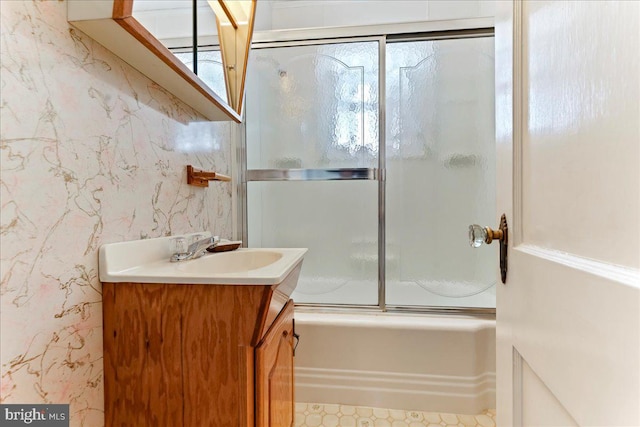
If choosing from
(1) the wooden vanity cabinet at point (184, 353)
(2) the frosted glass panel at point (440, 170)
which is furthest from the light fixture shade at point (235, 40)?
(1) the wooden vanity cabinet at point (184, 353)

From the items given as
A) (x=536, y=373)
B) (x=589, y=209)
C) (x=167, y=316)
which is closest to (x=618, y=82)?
(x=589, y=209)

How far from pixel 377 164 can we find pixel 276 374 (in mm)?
1249

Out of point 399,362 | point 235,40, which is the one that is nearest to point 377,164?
point 235,40

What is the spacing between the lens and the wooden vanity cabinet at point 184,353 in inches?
29.5

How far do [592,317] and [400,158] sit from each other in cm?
153

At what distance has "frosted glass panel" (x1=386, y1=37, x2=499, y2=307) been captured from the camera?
1.73 meters

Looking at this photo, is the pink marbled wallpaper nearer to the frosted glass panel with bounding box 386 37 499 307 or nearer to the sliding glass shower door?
the sliding glass shower door

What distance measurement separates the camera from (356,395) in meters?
1.56

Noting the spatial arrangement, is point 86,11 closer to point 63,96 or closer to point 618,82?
point 63,96

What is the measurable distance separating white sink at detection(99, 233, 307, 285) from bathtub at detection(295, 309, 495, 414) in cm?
70

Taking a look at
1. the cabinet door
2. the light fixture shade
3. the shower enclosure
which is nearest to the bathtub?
the shower enclosure

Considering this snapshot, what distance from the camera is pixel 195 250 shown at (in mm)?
1061

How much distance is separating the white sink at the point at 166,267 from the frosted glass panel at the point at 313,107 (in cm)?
88

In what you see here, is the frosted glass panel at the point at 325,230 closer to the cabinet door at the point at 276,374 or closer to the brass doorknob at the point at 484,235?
the cabinet door at the point at 276,374
